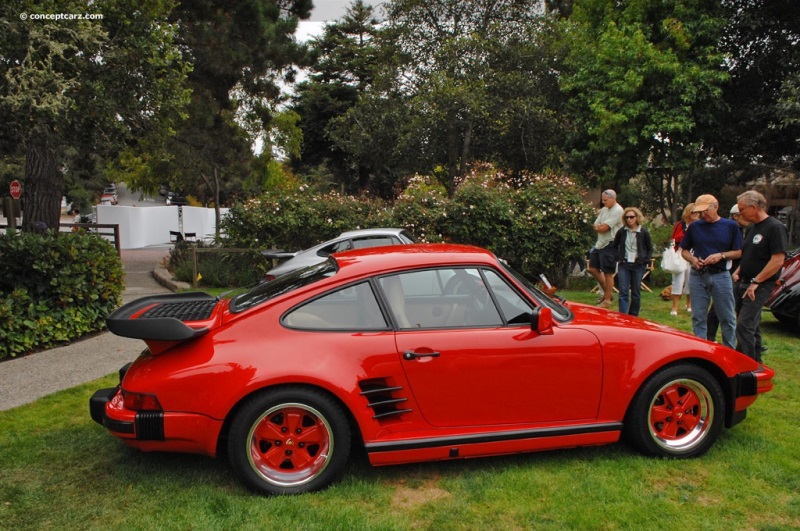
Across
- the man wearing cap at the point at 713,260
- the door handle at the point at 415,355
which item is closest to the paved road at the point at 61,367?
the door handle at the point at 415,355

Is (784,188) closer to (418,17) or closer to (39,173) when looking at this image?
(418,17)

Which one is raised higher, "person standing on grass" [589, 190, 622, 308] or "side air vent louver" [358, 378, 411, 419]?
"person standing on grass" [589, 190, 622, 308]

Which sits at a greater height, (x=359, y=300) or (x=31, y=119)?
(x=31, y=119)

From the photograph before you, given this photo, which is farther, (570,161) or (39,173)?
(570,161)

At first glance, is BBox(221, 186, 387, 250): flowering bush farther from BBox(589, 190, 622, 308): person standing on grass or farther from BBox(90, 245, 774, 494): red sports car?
BBox(90, 245, 774, 494): red sports car

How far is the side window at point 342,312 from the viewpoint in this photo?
11.9 feet

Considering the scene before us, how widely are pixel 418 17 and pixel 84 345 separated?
1818 cm

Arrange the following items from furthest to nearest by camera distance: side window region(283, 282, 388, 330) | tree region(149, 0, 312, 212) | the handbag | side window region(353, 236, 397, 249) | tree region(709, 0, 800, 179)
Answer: tree region(709, 0, 800, 179), tree region(149, 0, 312, 212), side window region(353, 236, 397, 249), the handbag, side window region(283, 282, 388, 330)

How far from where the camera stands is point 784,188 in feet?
101

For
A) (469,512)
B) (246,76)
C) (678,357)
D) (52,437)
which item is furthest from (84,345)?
(246,76)

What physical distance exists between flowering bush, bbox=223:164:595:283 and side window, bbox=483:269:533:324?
8669mm

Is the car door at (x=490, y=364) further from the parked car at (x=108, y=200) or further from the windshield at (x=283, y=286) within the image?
the parked car at (x=108, y=200)

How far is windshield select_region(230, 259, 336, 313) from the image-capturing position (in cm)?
384

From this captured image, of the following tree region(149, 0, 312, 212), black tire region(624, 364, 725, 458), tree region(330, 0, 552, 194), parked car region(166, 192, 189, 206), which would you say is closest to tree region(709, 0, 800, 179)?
tree region(330, 0, 552, 194)
